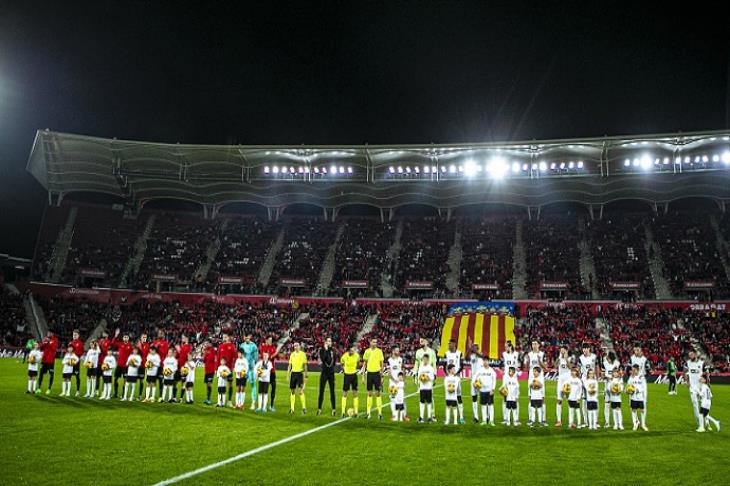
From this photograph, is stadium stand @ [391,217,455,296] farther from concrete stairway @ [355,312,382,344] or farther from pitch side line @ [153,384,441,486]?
pitch side line @ [153,384,441,486]

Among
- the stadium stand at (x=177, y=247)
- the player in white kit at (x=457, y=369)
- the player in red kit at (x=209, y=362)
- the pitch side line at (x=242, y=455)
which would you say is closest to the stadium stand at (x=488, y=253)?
the stadium stand at (x=177, y=247)

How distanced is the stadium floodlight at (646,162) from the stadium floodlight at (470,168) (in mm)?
12393

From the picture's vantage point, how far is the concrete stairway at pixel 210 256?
166 ft

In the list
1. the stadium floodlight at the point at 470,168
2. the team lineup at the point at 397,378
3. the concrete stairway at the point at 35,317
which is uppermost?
the stadium floodlight at the point at 470,168

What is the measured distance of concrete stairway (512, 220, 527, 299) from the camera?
149ft

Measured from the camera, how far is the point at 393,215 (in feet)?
180

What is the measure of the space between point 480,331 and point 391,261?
1170cm

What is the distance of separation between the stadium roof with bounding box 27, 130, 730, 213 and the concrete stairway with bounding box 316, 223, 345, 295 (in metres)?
3.86

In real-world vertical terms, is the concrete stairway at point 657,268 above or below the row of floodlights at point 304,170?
below

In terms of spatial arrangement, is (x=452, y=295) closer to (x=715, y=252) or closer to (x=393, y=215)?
(x=393, y=215)

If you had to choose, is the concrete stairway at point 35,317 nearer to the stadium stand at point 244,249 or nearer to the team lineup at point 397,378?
the stadium stand at point 244,249

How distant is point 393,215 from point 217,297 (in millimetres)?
18502

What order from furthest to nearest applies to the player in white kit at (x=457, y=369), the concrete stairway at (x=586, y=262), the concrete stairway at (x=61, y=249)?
the concrete stairway at (x=61, y=249)
the concrete stairway at (x=586, y=262)
the player in white kit at (x=457, y=369)

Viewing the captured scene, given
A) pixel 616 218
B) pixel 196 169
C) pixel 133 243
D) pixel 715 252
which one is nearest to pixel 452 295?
pixel 616 218
